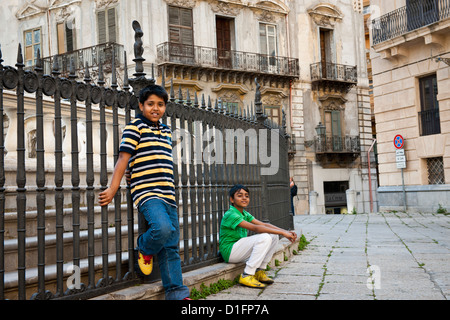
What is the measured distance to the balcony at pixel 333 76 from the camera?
27422mm

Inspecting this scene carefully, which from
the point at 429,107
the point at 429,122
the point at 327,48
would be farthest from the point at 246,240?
the point at 327,48

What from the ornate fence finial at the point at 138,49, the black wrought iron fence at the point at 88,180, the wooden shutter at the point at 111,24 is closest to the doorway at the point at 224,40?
the wooden shutter at the point at 111,24

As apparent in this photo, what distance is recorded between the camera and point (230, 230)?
571 centimetres

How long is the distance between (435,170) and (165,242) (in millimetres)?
15218

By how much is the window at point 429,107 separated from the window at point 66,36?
14618mm

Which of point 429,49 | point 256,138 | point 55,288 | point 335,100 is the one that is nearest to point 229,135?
point 256,138

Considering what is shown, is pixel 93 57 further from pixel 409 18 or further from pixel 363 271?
pixel 363 271

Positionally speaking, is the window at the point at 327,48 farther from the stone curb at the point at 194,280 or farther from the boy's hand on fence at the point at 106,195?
the boy's hand on fence at the point at 106,195

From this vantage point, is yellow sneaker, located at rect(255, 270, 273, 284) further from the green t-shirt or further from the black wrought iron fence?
the black wrought iron fence
